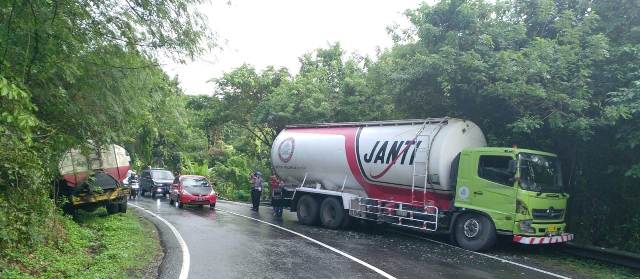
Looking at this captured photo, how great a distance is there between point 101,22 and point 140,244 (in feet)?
17.0

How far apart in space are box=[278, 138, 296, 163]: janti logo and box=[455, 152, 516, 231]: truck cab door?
251 inches

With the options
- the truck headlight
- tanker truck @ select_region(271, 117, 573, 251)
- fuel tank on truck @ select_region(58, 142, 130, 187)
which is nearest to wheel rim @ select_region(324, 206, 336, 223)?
tanker truck @ select_region(271, 117, 573, 251)

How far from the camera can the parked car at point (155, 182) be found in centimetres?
2806

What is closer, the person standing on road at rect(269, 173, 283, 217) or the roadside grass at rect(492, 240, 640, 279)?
the roadside grass at rect(492, 240, 640, 279)

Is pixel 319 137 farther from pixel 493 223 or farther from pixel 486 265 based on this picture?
pixel 486 265

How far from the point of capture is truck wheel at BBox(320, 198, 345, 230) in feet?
50.5

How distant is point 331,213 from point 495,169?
5.62 metres

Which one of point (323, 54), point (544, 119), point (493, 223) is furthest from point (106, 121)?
point (323, 54)

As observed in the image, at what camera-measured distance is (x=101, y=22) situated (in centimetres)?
841

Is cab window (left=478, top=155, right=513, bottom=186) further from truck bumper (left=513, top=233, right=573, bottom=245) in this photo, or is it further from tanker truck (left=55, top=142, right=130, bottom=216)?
tanker truck (left=55, top=142, right=130, bottom=216)

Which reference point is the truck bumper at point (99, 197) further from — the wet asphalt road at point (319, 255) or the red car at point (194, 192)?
the red car at point (194, 192)

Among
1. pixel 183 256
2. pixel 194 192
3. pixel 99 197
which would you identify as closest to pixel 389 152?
pixel 183 256

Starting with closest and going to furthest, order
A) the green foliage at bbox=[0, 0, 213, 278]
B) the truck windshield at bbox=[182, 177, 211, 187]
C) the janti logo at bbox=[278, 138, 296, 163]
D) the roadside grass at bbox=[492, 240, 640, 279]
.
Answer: the green foliage at bbox=[0, 0, 213, 278] < the roadside grass at bbox=[492, 240, 640, 279] < the janti logo at bbox=[278, 138, 296, 163] < the truck windshield at bbox=[182, 177, 211, 187]

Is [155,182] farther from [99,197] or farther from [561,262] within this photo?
[561,262]
